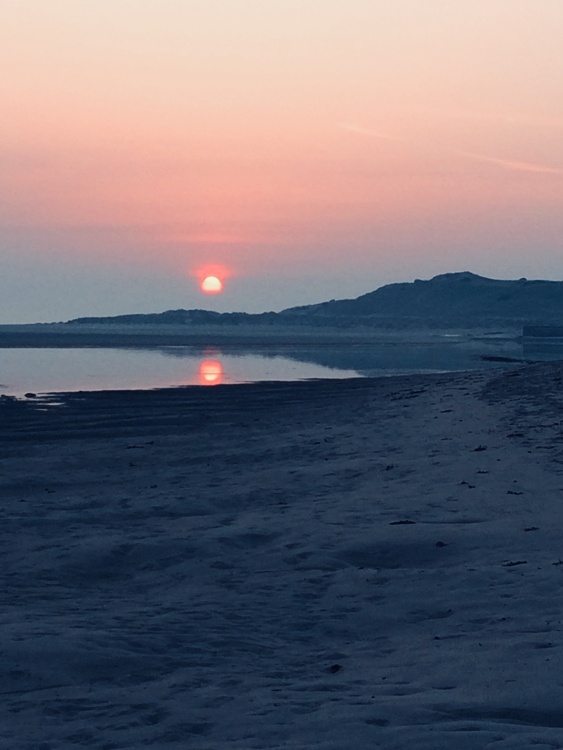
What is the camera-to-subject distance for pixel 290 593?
873 centimetres

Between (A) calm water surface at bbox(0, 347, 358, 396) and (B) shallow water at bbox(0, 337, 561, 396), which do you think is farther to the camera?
(B) shallow water at bbox(0, 337, 561, 396)

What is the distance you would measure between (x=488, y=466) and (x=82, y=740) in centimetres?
894

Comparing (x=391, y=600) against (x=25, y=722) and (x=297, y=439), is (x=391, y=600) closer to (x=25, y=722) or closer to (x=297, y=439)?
(x=25, y=722)

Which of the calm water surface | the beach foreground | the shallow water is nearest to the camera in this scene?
the beach foreground

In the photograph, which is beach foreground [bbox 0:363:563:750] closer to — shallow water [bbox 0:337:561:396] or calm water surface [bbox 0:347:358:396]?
calm water surface [bbox 0:347:358:396]

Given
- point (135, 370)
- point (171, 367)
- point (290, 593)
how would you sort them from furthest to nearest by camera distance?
point (171, 367)
point (135, 370)
point (290, 593)

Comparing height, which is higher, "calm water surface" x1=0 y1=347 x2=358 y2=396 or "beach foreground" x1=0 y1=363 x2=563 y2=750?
"calm water surface" x1=0 y1=347 x2=358 y2=396

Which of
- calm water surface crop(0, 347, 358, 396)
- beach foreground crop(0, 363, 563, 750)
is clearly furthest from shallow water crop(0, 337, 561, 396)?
beach foreground crop(0, 363, 563, 750)

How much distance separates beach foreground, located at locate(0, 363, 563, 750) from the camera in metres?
5.82

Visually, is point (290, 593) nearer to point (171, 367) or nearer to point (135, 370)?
point (135, 370)

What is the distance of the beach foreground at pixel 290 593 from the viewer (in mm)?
5820

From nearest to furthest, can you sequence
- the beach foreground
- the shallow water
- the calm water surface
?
the beach foreground → the calm water surface → the shallow water

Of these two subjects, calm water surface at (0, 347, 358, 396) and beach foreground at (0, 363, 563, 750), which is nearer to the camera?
beach foreground at (0, 363, 563, 750)

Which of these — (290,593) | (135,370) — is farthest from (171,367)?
(290,593)
